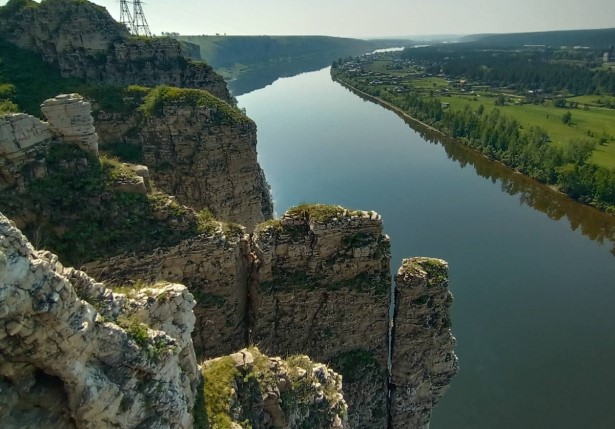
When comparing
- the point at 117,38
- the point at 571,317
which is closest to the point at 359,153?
the point at 571,317

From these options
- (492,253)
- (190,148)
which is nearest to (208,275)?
(190,148)

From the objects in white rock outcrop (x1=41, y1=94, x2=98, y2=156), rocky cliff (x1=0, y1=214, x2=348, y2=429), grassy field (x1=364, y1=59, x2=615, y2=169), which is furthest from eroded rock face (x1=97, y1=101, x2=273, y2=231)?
grassy field (x1=364, y1=59, x2=615, y2=169)

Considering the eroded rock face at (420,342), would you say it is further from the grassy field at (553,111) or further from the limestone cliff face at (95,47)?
the grassy field at (553,111)

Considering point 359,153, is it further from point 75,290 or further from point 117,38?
point 75,290

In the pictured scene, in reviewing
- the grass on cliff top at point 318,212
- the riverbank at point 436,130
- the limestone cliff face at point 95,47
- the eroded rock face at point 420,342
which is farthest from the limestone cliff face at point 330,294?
the riverbank at point 436,130

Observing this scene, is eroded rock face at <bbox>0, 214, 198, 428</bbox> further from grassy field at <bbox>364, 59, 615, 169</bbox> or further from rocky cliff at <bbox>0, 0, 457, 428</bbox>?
grassy field at <bbox>364, 59, 615, 169</bbox>
